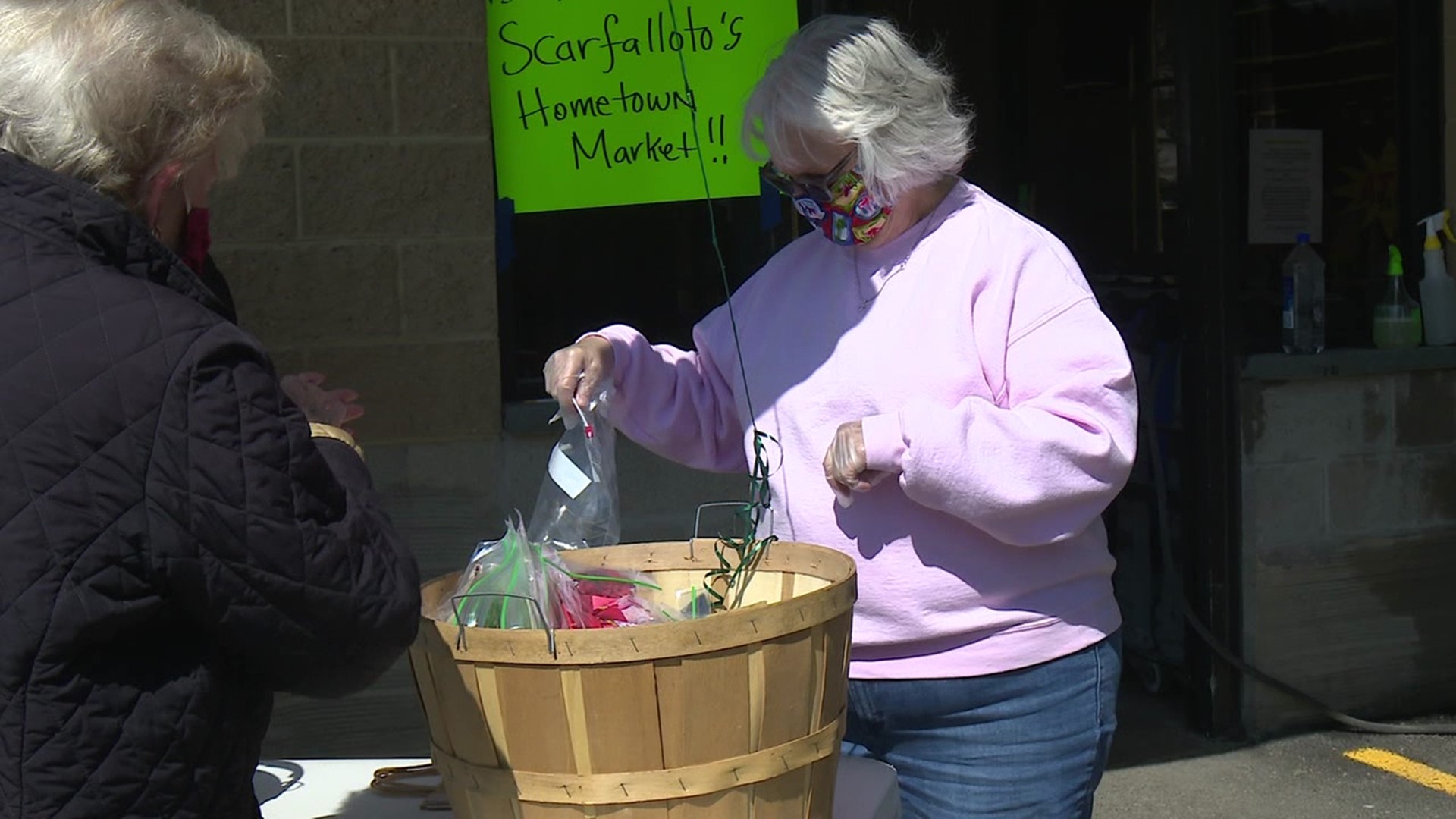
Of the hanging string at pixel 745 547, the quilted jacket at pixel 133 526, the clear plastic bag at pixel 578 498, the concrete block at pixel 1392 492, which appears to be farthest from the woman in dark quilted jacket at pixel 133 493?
the concrete block at pixel 1392 492

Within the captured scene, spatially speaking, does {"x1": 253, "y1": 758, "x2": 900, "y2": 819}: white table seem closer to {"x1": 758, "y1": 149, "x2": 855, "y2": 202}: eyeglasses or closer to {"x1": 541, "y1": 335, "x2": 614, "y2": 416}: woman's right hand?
{"x1": 541, "y1": 335, "x2": 614, "y2": 416}: woman's right hand

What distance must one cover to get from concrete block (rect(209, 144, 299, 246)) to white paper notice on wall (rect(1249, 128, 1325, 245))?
108 inches

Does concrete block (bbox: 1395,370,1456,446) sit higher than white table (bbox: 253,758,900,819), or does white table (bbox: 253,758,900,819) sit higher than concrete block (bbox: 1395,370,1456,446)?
concrete block (bbox: 1395,370,1456,446)

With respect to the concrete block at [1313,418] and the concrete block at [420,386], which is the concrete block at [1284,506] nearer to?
the concrete block at [1313,418]

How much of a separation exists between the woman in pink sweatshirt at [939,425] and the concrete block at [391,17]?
1.57m

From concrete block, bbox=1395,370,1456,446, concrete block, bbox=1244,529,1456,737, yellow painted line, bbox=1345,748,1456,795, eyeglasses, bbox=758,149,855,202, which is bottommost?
yellow painted line, bbox=1345,748,1456,795

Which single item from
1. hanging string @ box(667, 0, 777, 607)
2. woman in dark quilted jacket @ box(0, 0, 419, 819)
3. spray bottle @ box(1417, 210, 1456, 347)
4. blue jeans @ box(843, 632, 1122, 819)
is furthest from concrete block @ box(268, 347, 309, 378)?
spray bottle @ box(1417, 210, 1456, 347)

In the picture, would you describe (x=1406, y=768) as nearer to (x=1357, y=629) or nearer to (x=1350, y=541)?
(x=1357, y=629)

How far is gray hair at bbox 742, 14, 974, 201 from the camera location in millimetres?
2158

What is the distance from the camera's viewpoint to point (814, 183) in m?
2.23

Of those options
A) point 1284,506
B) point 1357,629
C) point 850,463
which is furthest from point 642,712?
point 1357,629

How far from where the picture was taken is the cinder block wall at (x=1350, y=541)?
4.55 metres

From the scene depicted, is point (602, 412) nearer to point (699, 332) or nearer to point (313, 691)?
point (699, 332)

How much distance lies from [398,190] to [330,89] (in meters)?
0.27
